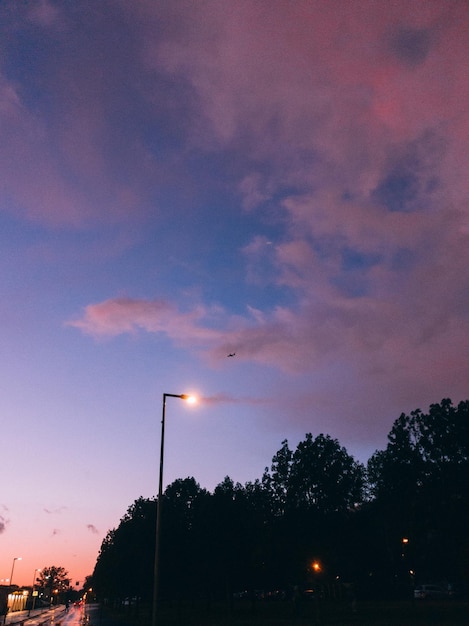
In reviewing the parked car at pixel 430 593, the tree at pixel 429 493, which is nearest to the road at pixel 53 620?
the tree at pixel 429 493

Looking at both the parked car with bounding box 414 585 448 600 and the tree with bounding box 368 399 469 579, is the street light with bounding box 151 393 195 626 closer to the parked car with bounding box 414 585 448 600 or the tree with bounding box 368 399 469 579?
the tree with bounding box 368 399 469 579

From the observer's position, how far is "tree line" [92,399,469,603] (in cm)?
6153

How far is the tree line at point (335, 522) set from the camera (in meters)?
61.5

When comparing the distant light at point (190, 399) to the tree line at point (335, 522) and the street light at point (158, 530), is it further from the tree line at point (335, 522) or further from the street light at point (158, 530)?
the tree line at point (335, 522)

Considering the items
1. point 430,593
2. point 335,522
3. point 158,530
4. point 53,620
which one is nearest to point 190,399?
point 158,530

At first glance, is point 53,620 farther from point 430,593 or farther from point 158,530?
point 158,530

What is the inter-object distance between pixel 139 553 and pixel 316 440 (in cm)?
3168

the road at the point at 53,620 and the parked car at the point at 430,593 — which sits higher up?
the parked car at the point at 430,593

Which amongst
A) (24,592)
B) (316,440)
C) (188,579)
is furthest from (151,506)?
(24,592)

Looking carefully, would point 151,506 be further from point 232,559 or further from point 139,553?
point 232,559

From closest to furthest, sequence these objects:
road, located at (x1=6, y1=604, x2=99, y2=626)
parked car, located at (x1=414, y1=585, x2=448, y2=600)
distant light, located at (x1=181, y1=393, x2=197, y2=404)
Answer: distant light, located at (x1=181, y1=393, x2=197, y2=404), road, located at (x1=6, y1=604, x2=99, y2=626), parked car, located at (x1=414, y1=585, x2=448, y2=600)

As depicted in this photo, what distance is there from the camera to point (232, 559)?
68.5 metres

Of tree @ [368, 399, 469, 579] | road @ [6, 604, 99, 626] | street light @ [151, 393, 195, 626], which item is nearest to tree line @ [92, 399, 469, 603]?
tree @ [368, 399, 469, 579]

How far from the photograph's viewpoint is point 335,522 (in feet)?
206
